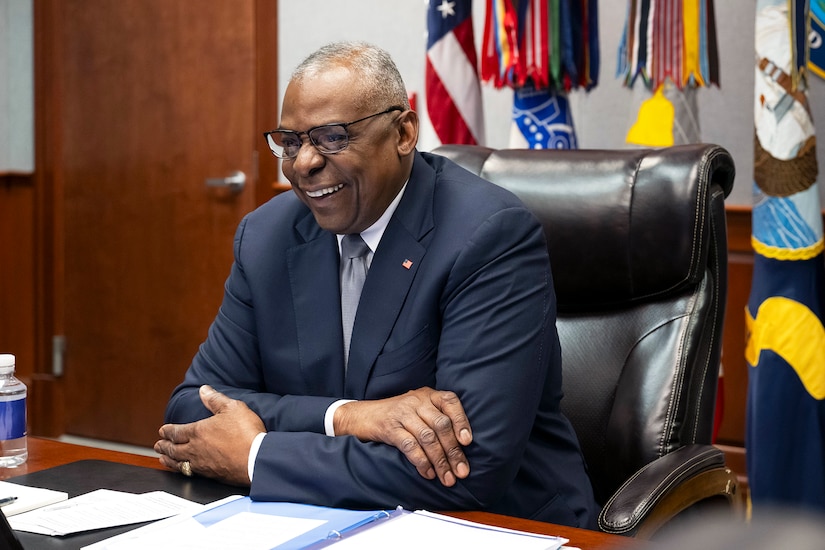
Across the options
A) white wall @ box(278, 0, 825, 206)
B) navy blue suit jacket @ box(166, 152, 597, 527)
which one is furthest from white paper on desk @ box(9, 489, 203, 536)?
white wall @ box(278, 0, 825, 206)

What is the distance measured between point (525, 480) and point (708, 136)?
2.08 meters

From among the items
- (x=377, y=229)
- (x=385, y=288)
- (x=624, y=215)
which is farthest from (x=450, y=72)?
(x=385, y=288)

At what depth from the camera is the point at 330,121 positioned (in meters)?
1.51

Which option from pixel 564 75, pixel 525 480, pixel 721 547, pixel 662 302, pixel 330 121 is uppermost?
pixel 564 75

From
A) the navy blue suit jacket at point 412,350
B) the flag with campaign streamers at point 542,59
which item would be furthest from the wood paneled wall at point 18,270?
the navy blue suit jacket at point 412,350

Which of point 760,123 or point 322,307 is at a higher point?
point 760,123

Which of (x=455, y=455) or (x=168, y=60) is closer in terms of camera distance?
(x=455, y=455)

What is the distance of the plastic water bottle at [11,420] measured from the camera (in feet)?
4.62

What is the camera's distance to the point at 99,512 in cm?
118

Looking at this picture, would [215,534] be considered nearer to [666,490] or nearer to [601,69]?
[666,490]

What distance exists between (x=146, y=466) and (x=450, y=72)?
71.4 inches

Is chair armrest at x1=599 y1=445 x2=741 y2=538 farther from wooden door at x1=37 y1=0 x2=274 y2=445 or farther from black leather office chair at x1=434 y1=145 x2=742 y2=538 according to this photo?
wooden door at x1=37 y1=0 x2=274 y2=445

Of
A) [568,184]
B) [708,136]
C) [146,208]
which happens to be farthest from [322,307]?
[146,208]

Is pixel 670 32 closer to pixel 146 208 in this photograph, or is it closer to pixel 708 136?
pixel 708 136
